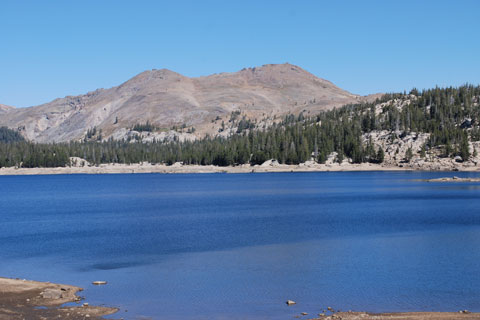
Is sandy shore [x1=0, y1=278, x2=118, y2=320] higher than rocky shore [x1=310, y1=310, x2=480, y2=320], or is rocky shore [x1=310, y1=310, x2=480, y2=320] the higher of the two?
rocky shore [x1=310, y1=310, x2=480, y2=320]

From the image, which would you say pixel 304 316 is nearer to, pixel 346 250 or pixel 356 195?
pixel 346 250

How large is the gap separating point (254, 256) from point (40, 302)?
18330 mm

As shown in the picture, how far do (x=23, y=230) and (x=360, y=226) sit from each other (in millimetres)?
37812

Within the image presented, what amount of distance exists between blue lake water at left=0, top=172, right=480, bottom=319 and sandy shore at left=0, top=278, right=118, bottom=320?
1.39 metres

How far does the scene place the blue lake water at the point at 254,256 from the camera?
1188 inches

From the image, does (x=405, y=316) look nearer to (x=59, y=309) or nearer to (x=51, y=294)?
(x=59, y=309)

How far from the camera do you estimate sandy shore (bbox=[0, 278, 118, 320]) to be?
2648cm

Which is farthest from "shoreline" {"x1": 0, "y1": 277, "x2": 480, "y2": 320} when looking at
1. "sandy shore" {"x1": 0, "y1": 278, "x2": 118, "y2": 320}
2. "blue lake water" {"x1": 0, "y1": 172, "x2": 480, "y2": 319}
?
"blue lake water" {"x1": 0, "y1": 172, "x2": 480, "y2": 319}

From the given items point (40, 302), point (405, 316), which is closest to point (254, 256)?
point (405, 316)

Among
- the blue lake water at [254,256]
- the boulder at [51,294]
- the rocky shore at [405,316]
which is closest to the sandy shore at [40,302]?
the boulder at [51,294]

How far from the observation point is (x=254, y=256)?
141 ft

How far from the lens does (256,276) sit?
1410 inches

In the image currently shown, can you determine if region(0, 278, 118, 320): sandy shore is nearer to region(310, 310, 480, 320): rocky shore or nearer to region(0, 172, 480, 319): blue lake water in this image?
region(0, 172, 480, 319): blue lake water

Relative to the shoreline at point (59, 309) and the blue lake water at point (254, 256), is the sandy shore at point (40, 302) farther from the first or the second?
the blue lake water at point (254, 256)
